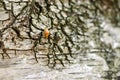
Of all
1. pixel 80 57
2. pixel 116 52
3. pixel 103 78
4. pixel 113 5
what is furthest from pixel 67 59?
pixel 113 5

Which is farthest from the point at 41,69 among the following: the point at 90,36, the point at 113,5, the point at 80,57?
the point at 113,5

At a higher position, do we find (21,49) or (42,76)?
(21,49)

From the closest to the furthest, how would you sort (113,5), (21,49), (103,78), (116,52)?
(21,49), (103,78), (116,52), (113,5)

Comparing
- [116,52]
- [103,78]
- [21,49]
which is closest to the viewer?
[21,49]

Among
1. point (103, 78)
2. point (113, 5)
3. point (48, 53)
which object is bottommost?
point (103, 78)

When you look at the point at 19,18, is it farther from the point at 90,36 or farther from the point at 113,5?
the point at 113,5

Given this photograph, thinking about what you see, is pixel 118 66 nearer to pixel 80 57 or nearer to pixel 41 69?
pixel 80 57

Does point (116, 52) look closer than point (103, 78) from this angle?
No

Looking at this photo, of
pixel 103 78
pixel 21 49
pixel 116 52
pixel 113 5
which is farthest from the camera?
pixel 113 5

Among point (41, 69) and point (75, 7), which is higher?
point (75, 7)

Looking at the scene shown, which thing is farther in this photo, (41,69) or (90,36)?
(90,36)
